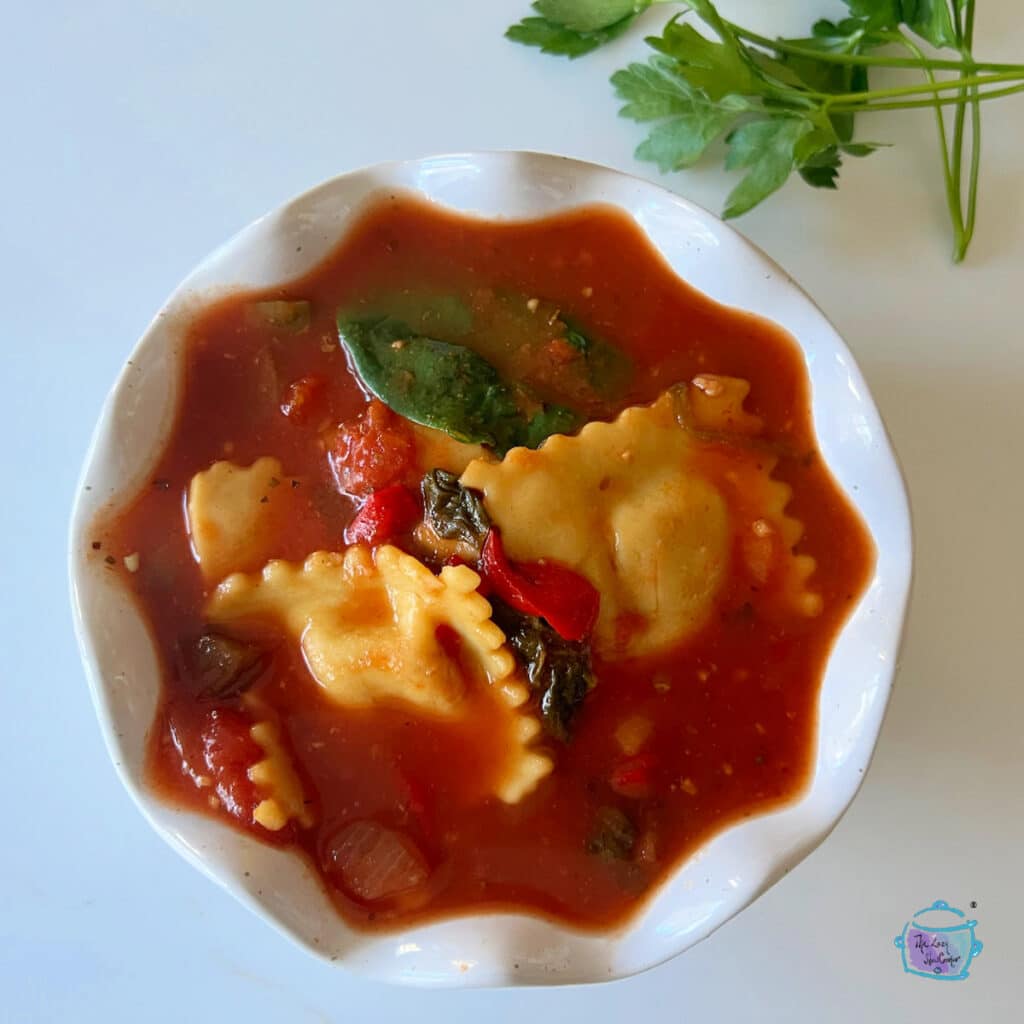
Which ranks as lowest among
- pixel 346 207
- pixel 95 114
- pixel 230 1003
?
pixel 230 1003

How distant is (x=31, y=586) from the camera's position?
2.66 meters

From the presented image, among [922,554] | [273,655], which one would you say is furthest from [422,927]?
[922,554]

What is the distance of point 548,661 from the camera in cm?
228

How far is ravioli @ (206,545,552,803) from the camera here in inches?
89.8

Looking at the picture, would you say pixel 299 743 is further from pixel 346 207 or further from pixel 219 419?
pixel 346 207

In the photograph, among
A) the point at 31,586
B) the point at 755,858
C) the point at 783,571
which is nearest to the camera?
the point at 755,858


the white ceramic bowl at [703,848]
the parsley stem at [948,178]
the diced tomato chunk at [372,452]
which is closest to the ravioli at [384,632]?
the diced tomato chunk at [372,452]

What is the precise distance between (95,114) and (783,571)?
2.24 metres

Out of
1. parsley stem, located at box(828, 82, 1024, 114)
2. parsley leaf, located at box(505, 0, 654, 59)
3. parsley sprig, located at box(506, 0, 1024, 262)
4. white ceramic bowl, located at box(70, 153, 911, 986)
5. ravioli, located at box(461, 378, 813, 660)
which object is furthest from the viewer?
parsley leaf, located at box(505, 0, 654, 59)

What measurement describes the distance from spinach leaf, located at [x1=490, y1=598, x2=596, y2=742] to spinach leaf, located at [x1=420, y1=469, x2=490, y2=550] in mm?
169

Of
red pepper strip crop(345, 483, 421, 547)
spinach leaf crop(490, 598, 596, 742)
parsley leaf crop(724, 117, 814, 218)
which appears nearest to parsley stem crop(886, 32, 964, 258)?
parsley leaf crop(724, 117, 814, 218)

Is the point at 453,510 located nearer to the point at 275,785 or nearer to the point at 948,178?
the point at 275,785

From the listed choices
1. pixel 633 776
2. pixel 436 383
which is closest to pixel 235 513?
pixel 436 383

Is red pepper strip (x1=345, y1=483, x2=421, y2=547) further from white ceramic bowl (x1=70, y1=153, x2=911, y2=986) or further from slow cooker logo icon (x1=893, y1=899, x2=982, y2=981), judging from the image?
slow cooker logo icon (x1=893, y1=899, x2=982, y2=981)
